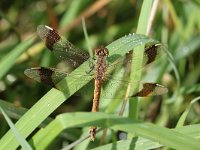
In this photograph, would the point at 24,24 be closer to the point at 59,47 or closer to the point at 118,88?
the point at 59,47

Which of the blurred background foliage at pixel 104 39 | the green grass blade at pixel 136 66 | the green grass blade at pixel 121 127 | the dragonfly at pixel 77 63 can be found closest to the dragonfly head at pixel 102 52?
the dragonfly at pixel 77 63

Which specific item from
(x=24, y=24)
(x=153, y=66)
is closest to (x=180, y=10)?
(x=153, y=66)

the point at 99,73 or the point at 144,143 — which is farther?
the point at 99,73

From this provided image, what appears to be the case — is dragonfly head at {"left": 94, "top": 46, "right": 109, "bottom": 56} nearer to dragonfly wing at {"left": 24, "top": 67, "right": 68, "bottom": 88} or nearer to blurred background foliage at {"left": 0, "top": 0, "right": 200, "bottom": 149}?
dragonfly wing at {"left": 24, "top": 67, "right": 68, "bottom": 88}

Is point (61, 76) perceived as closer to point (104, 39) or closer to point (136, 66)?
point (136, 66)

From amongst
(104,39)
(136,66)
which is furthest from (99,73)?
(104,39)

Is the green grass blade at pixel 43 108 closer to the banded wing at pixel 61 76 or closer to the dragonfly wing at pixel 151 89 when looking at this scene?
the banded wing at pixel 61 76

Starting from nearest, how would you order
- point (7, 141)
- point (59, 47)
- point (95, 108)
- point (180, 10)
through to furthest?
1. point (7, 141)
2. point (95, 108)
3. point (59, 47)
4. point (180, 10)
